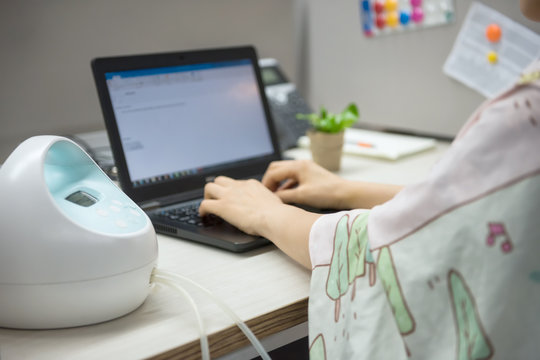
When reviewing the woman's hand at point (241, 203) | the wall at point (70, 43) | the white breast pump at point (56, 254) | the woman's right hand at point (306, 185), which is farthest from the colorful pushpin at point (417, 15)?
the white breast pump at point (56, 254)

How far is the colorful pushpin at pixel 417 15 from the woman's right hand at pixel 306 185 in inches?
21.1

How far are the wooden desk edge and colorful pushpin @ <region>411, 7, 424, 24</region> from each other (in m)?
0.82

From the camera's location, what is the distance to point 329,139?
36.5 inches

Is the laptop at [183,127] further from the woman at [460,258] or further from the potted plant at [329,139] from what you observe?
the woman at [460,258]

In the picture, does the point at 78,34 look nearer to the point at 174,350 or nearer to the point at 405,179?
the point at 405,179

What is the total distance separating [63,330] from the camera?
1.43ft

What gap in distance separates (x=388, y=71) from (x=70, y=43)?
0.69 m

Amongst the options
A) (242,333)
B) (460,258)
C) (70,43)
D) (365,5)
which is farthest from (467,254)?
(365,5)

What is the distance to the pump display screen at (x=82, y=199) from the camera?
0.46 meters

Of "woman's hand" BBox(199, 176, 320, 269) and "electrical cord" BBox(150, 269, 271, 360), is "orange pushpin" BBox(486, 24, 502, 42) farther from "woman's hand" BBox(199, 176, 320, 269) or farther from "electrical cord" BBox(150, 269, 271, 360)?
"electrical cord" BBox(150, 269, 271, 360)

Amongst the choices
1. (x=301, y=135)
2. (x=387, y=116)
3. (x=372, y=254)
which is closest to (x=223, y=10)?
(x=301, y=135)

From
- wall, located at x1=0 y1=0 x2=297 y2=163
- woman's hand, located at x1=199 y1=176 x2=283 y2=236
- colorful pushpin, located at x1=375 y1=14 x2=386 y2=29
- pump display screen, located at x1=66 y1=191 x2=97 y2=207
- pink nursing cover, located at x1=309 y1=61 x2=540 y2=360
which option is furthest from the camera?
colorful pushpin, located at x1=375 y1=14 x2=386 y2=29

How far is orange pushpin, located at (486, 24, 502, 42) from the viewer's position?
0.98 m

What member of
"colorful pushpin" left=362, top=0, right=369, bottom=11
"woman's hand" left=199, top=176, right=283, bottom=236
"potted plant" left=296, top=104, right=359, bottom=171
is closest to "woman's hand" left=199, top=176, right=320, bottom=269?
"woman's hand" left=199, top=176, right=283, bottom=236
